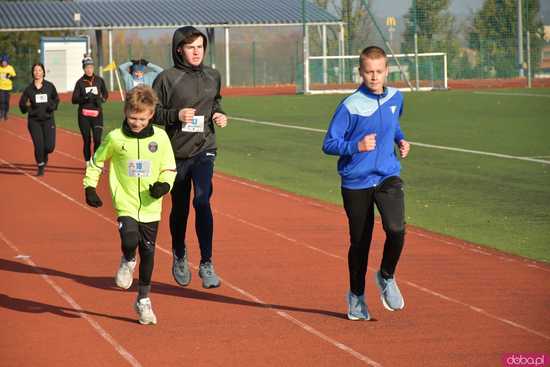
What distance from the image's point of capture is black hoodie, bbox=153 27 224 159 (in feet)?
34.3

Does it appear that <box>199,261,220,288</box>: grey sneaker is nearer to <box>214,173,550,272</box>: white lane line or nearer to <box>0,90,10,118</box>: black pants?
<box>214,173,550,272</box>: white lane line

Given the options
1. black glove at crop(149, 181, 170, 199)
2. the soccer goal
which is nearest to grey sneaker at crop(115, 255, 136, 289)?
black glove at crop(149, 181, 170, 199)

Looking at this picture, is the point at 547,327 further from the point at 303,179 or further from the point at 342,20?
the point at 342,20

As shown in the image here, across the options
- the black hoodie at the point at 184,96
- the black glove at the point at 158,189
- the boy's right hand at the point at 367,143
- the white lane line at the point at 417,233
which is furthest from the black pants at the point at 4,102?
the boy's right hand at the point at 367,143

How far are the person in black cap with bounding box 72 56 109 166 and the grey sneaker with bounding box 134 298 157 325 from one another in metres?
13.1

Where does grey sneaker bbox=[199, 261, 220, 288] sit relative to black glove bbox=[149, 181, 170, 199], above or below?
below

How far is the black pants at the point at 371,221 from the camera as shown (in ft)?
29.3

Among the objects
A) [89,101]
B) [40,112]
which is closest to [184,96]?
[89,101]

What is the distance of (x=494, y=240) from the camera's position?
13539 mm

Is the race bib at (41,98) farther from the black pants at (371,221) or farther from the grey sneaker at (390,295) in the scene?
the grey sneaker at (390,295)

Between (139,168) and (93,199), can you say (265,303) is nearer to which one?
(139,168)

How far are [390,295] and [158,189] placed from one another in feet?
5.96

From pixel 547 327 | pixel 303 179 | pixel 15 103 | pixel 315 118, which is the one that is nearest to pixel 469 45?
pixel 15 103

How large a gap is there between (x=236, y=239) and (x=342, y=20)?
5697 centimetres
